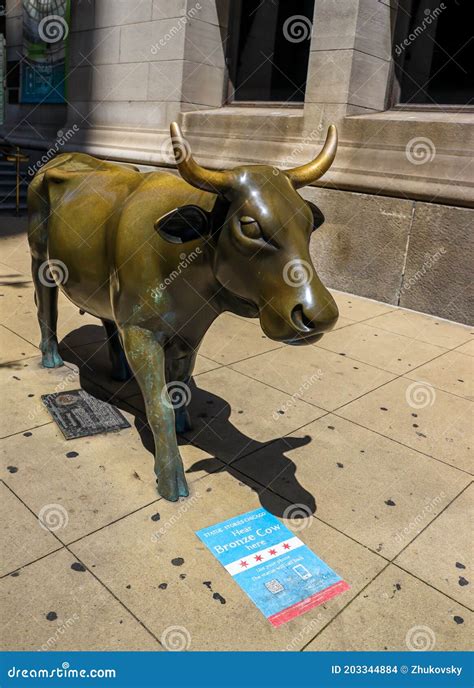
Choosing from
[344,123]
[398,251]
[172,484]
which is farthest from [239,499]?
[344,123]

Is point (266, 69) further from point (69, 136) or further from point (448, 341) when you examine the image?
point (448, 341)

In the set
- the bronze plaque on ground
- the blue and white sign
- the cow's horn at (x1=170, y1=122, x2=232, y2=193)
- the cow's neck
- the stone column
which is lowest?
the bronze plaque on ground

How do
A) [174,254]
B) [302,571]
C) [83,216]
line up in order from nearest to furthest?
[302,571], [174,254], [83,216]

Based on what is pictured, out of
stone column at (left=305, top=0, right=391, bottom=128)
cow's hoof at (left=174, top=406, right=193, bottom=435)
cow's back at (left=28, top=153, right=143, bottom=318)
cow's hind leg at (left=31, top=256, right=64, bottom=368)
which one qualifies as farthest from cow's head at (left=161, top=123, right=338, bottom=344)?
stone column at (left=305, top=0, right=391, bottom=128)

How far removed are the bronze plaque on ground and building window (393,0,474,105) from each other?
22.8 feet

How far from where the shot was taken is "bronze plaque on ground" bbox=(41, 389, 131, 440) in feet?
13.9

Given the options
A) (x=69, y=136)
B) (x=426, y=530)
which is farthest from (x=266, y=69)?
(x=426, y=530)

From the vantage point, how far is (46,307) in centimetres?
513

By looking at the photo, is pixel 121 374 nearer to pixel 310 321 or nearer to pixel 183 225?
pixel 183 225

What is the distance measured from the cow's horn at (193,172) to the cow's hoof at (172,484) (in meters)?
1.63

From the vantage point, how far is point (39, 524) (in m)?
3.22

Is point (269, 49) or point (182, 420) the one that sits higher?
point (269, 49)

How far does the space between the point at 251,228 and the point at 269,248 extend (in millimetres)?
131

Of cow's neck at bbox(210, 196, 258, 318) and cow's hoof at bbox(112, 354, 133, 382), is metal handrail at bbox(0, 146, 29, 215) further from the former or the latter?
cow's neck at bbox(210, 196, 258, 318)
